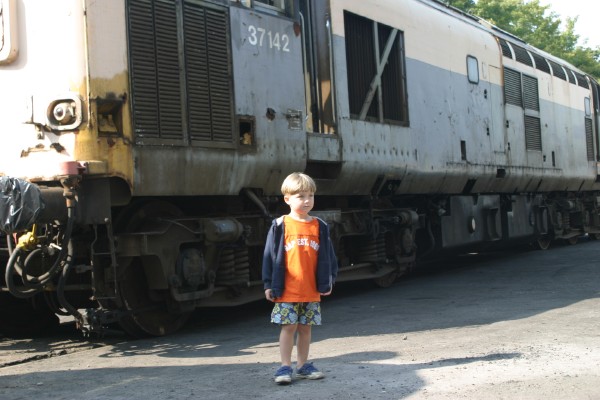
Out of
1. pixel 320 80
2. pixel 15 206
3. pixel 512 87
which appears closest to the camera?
pixel 15 206

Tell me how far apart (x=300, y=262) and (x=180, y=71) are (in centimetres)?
268

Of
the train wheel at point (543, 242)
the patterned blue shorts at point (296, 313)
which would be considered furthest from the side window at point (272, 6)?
the train wheel at point (543, 242)

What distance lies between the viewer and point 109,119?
22.7ft

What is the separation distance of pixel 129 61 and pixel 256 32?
1731 millimetres

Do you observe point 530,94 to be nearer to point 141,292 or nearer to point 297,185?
point 141,292

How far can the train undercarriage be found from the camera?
22.3 feet

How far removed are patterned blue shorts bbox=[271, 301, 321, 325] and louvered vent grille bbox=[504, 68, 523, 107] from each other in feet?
32.4

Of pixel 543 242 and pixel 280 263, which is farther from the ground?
pixel 280 263

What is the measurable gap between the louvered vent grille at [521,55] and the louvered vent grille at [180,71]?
29.4 ft

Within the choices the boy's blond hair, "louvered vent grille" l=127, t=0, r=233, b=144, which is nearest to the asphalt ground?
the boy's blond hair

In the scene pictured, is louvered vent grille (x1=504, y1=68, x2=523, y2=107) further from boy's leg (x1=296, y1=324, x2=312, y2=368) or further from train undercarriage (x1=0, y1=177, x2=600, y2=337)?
boy's leg (x1=296, y1=324, x2=312, y2=368)

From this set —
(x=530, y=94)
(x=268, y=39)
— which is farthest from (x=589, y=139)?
(x=268, y=39)

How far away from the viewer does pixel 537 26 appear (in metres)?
40.4

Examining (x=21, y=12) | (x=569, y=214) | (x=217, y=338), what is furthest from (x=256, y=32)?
(x=569, y=214)
